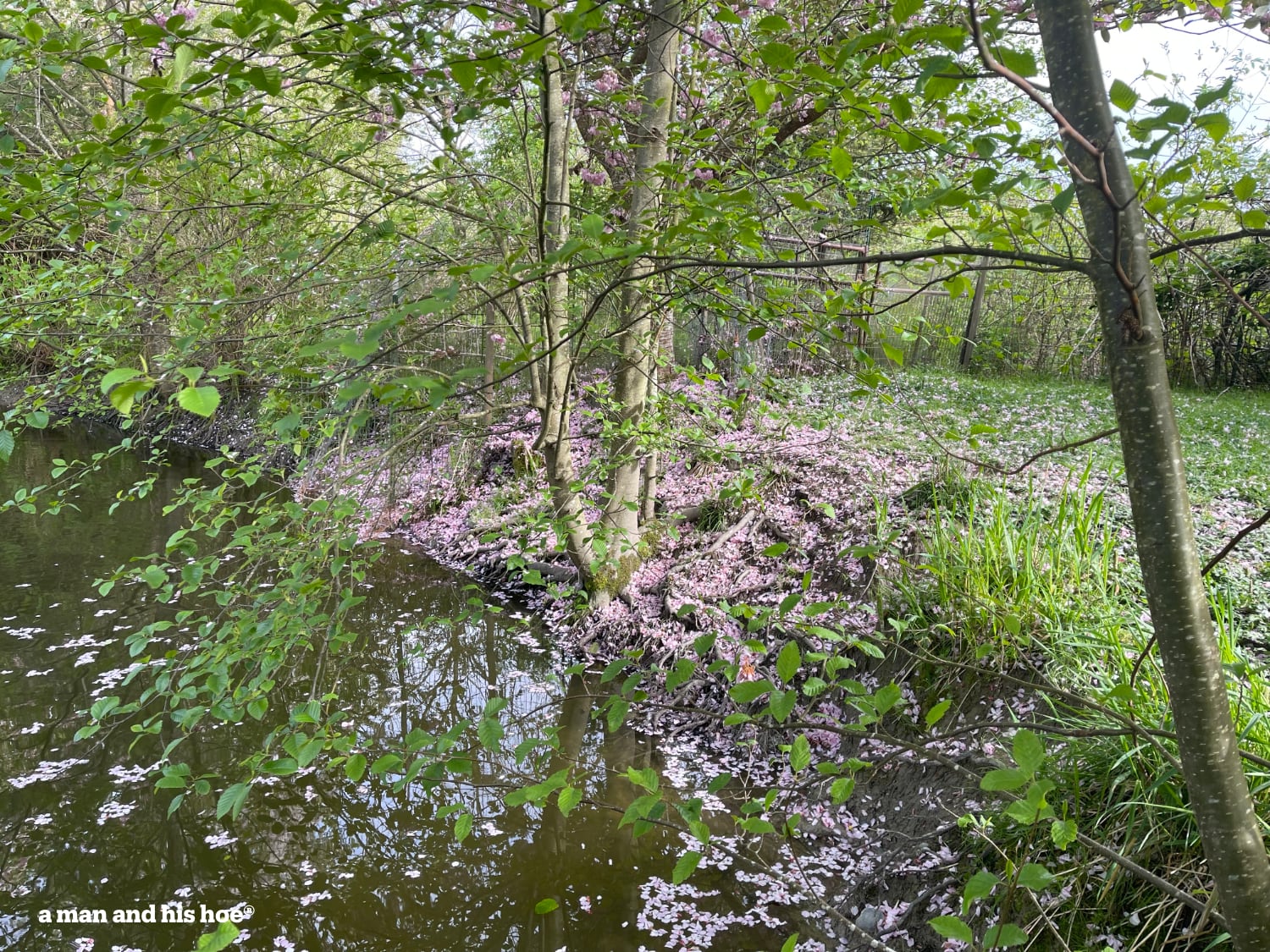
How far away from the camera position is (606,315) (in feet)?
21.3

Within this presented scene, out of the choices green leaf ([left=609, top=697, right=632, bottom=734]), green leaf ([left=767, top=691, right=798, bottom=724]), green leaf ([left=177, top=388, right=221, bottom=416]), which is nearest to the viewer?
green leaf ([left=177, top=388, right=221, bottom=416])

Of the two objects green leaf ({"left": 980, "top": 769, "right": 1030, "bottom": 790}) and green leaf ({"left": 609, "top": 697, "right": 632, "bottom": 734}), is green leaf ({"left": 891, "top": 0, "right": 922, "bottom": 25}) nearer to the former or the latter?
green leaf ({"left": 980, "top": 769, "right": 1030, "bottom": 790})

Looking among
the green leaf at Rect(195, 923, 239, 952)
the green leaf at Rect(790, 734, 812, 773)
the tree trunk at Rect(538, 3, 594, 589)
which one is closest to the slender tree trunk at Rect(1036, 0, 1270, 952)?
the green leaf at Rect(790, 734, 812, 773)

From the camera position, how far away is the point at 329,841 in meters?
3.27

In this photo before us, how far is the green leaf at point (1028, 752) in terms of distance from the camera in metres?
0.91

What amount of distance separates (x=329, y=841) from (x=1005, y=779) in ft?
10.4

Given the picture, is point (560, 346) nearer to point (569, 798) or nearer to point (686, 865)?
point (569, 798)

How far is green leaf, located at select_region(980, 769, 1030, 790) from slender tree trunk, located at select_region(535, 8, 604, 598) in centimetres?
122

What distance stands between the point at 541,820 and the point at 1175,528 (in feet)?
9.94

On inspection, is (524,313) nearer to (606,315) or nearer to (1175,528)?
(606,315)

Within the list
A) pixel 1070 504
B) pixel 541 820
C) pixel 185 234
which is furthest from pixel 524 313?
pixel 185 234

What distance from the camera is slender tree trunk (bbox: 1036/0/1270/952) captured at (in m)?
0.93

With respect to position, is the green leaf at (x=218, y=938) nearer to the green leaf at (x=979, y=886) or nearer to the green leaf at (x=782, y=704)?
the green leaf at (x=782, y=704)

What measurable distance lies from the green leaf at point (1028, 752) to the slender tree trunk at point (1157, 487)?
8.8 inches
